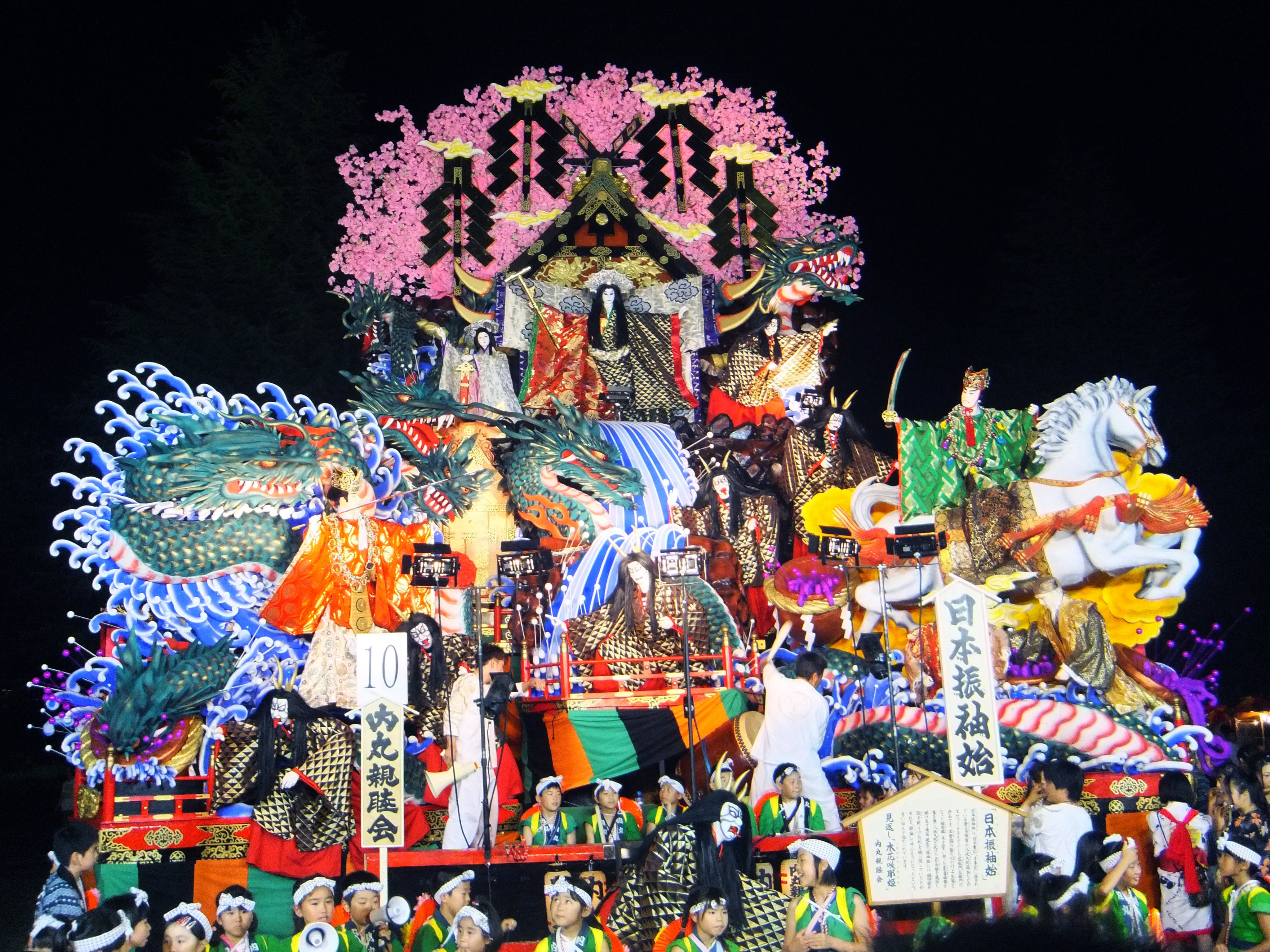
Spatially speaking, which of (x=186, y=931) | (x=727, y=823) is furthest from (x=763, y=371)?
(x=186, y=931)

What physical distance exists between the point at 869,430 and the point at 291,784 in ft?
22.1

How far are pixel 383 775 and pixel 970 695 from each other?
306 centimetres

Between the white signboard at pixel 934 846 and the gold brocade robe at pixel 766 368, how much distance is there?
259 inches

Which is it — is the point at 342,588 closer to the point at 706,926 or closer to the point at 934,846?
the point at 934,846

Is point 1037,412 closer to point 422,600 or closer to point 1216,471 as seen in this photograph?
point 1216,471

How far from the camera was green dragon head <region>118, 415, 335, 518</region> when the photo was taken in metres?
9.43

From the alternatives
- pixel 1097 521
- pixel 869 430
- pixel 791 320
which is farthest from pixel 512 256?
pixel 1097 521

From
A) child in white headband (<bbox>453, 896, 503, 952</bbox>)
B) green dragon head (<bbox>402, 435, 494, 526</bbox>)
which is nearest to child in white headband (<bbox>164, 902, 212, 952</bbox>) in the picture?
child in white headband (<bbox>453, 896, 503, 952</bbox>)

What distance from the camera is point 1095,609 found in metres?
9.19

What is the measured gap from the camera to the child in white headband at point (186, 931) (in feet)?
15.0

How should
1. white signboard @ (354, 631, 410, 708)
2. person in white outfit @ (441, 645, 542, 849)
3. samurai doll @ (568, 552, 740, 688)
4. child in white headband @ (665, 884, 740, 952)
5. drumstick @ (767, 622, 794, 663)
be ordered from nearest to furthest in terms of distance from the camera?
child in white headband @ (665, 884, 740, 952)
white signboard @ (354, 631, 410, 708)
person in white outfit @ (441, 645, 542, 849)
drumstick @ (767, 622, 794, 663)
samurai doll @ (568, 552, 740, 688)

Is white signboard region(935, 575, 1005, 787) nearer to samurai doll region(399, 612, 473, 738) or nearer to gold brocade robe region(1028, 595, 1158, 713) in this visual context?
gold brocade robe region(1028, 595, 1158, 713)

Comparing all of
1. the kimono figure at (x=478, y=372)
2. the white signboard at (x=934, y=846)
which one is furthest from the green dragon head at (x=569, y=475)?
the white signboard at (x=934, y=846)

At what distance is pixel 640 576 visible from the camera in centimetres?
935
